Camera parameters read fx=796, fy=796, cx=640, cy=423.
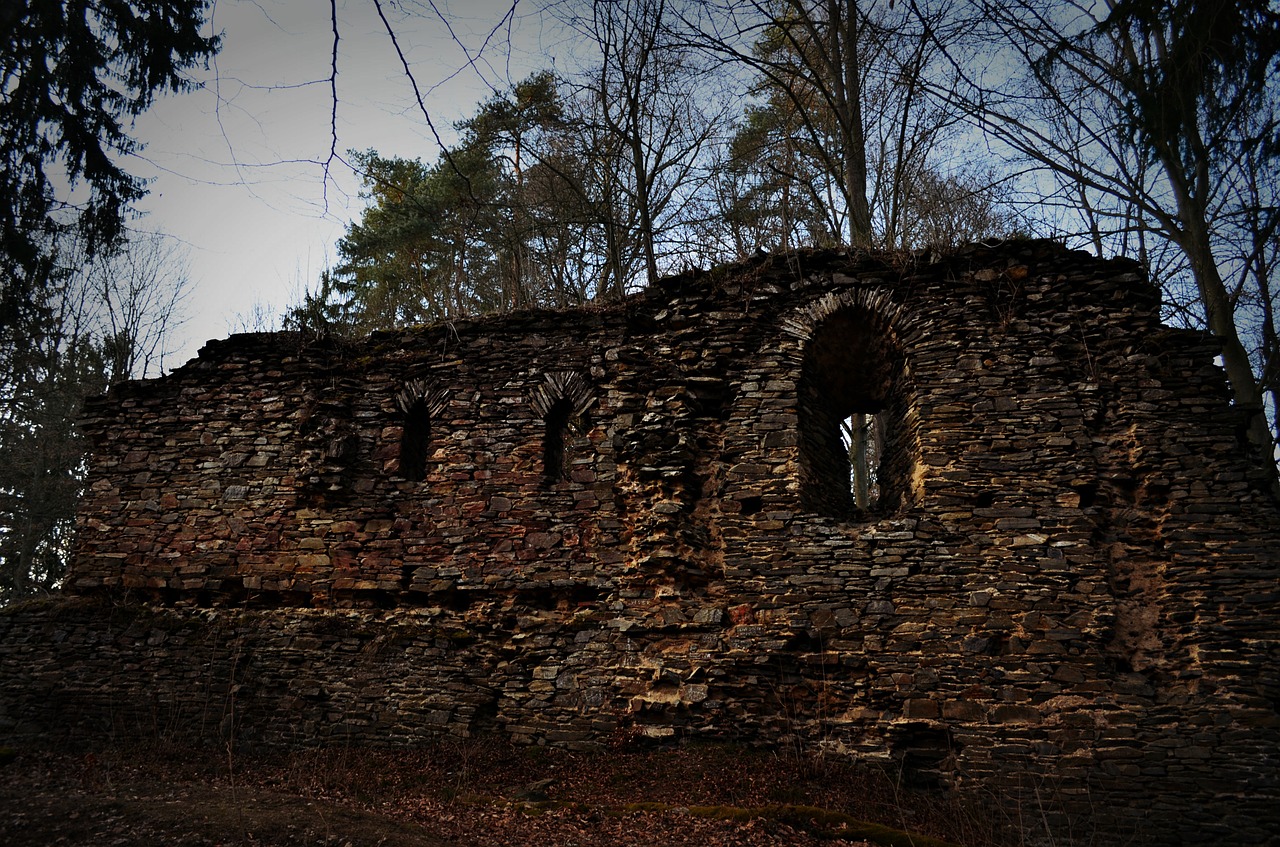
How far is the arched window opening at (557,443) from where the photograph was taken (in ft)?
29.5

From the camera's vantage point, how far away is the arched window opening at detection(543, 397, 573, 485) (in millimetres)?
8977

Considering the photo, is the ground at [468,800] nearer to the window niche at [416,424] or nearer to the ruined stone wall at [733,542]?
the ruined stone wall at [733,542]

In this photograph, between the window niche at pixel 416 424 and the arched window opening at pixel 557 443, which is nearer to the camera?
the arched window opening at pixel 557 443

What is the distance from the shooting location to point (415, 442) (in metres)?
9.86

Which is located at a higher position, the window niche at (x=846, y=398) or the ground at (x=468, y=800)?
the window niche at (x=846, y=398)

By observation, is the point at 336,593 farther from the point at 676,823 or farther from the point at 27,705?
the point at 676,823

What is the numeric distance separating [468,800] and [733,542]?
3257mm

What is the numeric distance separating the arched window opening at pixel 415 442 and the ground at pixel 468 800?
3.16m

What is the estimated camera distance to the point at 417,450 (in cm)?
984

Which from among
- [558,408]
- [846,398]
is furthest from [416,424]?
[846,398]

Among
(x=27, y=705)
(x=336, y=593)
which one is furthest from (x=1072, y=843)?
(x=27, y=705)

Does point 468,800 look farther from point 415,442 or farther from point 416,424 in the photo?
point 416,424

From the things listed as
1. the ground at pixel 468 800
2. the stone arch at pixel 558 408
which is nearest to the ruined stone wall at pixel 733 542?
the stone arch at pixel 558 408

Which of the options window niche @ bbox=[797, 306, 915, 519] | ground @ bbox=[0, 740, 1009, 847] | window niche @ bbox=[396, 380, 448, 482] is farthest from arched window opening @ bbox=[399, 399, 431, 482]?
window niche @ bbox=[797, 306, 915, 519]
